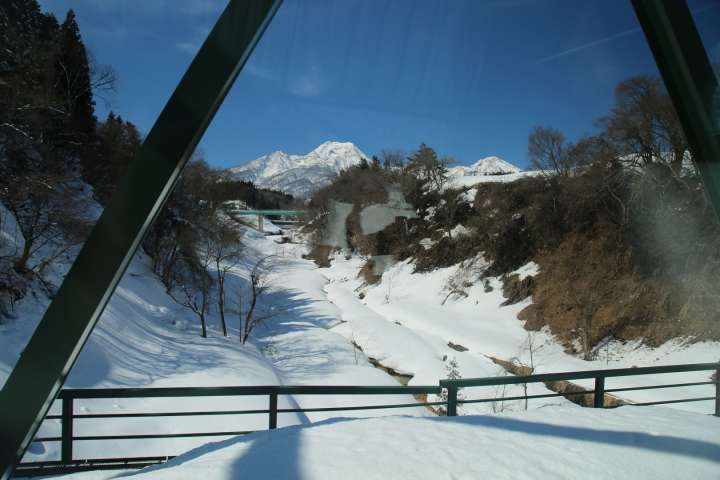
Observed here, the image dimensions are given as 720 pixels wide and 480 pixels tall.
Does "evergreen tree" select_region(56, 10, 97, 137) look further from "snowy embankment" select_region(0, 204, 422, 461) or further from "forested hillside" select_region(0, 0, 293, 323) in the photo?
"snowy embankment" select_region(0, 204, 422, 461)

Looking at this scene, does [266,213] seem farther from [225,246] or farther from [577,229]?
[577,229]

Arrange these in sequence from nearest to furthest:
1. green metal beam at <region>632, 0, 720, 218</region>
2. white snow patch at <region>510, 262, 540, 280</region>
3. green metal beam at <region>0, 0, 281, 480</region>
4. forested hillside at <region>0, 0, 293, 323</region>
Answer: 1. green metal beam at <region>0, 0, 281, 480</region>
2. green metal beam at <region>632, 0, 720, 218</region>
3. forested hillside at <region>0, 0, 293, 323</region>
4. white snow patch at <region>510, 262, 540, 280</region>

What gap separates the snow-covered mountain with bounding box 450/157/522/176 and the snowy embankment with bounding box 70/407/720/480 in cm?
291

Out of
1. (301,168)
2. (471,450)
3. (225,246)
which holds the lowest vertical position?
(471,450)

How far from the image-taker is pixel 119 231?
609 mm

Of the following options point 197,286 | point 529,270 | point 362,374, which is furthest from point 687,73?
point 197,286

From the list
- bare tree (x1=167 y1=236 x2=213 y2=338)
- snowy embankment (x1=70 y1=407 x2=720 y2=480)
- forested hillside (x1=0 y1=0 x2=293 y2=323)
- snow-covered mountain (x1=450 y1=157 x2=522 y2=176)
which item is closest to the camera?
snowy embankment (x1=70 y1=407 x2=720 y2=480)

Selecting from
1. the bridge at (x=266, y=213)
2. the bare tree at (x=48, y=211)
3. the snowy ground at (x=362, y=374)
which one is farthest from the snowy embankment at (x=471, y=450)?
the bridge at (x=266, y=213)

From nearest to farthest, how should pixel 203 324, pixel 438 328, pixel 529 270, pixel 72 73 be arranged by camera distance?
pixel 72 73
pixel 438 328
pixel 529 270
pixel 203 324

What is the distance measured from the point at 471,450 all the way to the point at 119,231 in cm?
121

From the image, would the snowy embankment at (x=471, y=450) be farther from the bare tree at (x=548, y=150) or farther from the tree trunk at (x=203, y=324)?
the tree trunk at (x=203, y=324)

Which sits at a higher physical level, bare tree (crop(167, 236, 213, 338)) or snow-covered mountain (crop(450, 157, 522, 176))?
snow-covered mountain (crop(450, 157, 522, 176))

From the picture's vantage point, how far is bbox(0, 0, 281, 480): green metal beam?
59 cm

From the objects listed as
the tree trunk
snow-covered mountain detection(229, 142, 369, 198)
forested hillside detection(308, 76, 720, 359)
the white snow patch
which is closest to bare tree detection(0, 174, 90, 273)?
snow-covered mountain detection(229, 142, 369, 198)
